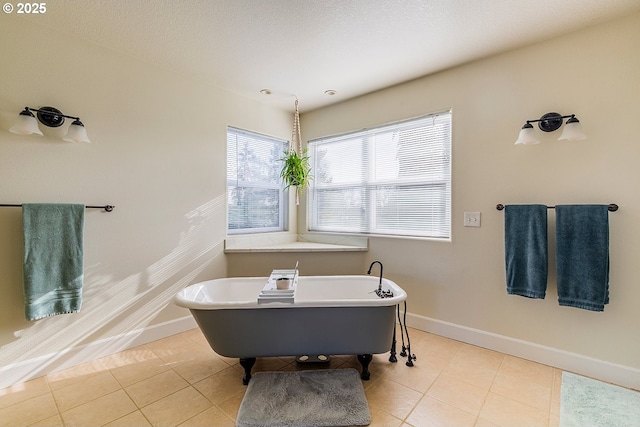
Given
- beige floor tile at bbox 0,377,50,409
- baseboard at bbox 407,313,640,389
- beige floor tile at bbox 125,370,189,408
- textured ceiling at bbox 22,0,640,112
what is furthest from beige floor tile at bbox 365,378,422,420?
textured ceiling at bbox 22,0,640,112

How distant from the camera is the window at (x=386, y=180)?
2674 mm

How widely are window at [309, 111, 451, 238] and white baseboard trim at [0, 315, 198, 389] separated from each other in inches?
75.9

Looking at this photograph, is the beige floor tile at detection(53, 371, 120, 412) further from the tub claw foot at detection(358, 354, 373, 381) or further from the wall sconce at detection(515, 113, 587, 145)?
the wall sconce at detection(515, 113, 587, 145)

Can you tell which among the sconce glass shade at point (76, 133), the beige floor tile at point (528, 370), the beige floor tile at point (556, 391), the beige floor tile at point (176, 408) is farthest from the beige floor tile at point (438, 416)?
the sconce glass shade at point (76, 133)

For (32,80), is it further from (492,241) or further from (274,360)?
(492,241)

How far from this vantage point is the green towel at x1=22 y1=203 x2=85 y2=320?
1845 millimetres

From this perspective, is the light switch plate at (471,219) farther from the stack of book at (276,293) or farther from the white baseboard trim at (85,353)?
the white baseboard trim at (85,353)

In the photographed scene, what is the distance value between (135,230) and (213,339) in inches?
48.2

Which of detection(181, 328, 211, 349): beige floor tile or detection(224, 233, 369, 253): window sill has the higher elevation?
detection(224, 233, 369, 253): window sill

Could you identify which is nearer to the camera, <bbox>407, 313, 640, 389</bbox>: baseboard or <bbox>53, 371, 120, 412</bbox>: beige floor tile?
<bbox>53, 371, 120, 412</bbox>: beige floor tile

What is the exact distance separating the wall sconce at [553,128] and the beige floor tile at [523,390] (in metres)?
1.65

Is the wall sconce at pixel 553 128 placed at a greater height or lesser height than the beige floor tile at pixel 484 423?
greater

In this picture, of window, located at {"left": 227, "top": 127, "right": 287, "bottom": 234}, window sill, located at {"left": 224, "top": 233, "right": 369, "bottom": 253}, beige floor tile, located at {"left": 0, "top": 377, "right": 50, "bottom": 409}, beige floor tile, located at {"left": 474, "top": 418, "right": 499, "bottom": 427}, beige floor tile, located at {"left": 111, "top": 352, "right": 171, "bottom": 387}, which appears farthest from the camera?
window, located at {"left": 227, "top": 127, "right": 287, "bottom": 234}

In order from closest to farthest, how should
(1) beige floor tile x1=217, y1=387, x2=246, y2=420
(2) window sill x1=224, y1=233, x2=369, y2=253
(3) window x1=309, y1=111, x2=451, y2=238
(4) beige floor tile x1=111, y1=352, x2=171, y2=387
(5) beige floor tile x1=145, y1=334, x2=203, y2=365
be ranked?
(1) beige floor tile x1=217, y1=387, x2=246, y2=420
(4) beige floor tile x1=111, y1=352, x2=171, y2=387
(5) beige floor tile x1=145, y1=334, x2=203, y2=365
(3) window x1=309, y1=111, x2=451, y2=238
(2) window sill x1=224, y1=233, x2=369, y2=253
